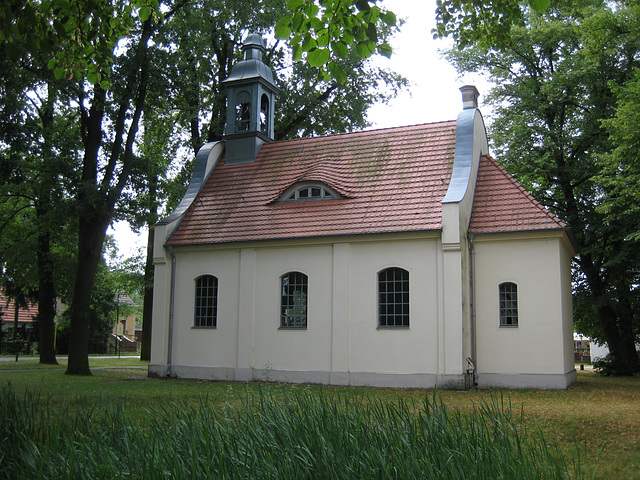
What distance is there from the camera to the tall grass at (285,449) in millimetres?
4445

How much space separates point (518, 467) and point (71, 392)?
12.0 meters

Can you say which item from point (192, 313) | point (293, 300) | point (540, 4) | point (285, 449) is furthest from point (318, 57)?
point (192, 313)

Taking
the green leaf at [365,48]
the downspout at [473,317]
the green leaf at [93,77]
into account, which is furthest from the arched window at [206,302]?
the green leaf at [365,48]

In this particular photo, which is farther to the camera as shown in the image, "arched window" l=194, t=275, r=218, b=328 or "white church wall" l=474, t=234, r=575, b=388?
"arched window" l=194, t=275, r=218, b=328

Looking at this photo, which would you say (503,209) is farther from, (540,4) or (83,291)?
(83,291)

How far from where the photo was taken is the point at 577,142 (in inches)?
1008

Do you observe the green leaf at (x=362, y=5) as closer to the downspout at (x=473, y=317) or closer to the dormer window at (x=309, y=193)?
the downspout at (x=473, y=317)

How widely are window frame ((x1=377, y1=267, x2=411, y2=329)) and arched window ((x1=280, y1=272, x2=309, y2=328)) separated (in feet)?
7.61

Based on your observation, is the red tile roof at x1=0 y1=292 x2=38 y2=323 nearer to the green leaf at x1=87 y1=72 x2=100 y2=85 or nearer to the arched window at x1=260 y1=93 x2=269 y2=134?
the arched window at x1=260 y1=93 x2=269 y2=134

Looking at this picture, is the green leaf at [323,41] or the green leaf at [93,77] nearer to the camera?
the green leaf at [323,41]

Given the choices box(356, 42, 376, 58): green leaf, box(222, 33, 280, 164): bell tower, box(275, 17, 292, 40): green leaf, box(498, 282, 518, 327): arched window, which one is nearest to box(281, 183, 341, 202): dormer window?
box(222, 33, 280, 164): bell tower

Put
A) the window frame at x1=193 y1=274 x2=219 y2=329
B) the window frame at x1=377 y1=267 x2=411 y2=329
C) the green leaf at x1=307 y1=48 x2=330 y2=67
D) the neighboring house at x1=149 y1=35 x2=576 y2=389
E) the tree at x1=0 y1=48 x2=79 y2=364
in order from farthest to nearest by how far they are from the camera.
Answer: the window frame at x1=193 y1=274 x2=219 y2=329, the window frame at x1=377 y1=267 x2=411 y2=329, the neighboring house at x1=149 y1=35 x2=576 y2=389, the tree at x1=0 y1=48 x2=79 y2=364, the green leaf at x1=307 y1=48 x2=330 y2=67

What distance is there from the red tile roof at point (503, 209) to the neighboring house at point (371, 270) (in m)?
0.05

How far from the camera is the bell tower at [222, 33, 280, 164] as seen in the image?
23.3 m
